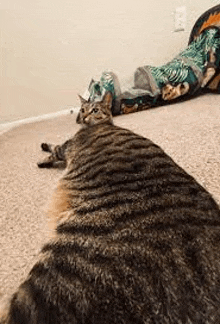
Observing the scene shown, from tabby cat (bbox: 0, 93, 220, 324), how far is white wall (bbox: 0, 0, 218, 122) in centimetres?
188

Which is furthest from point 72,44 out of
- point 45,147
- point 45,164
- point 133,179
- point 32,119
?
point 133,179

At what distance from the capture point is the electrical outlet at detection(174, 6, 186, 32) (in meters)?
2.70

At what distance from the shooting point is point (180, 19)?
272cm

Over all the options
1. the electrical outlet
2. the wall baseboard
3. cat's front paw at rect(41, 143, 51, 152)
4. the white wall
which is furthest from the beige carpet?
the electrical outlet

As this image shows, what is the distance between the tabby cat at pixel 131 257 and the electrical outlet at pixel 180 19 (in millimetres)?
2020

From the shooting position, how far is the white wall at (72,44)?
2617 millimetres

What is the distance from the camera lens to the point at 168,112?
7.16 feet

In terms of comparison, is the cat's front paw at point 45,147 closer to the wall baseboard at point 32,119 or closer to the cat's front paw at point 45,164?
the cat's front paw at point 45,164

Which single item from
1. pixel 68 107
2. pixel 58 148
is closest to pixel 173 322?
pixel 58 148

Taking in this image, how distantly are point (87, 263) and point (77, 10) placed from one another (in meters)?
2.34

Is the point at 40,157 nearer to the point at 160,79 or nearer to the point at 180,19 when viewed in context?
the point at 160,79

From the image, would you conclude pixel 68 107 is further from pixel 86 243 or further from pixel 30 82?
pixel 86 243

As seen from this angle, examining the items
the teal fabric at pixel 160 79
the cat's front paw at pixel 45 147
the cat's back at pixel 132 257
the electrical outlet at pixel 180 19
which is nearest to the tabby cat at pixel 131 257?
the cat's back at pixel 132 257

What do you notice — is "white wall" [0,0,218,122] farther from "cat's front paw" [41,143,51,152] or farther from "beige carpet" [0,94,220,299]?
"cat's front paw" [41,143,51,152]
